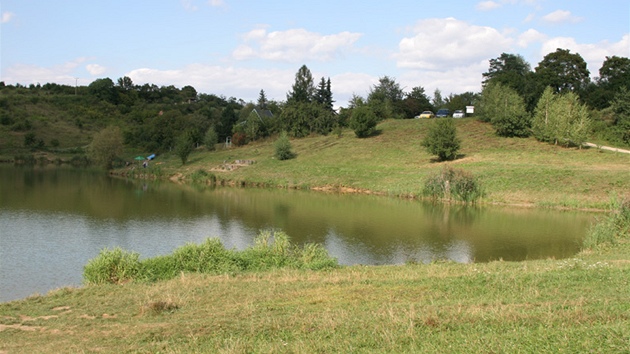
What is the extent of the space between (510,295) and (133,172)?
65.0 meters

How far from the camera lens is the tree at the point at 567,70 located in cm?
8494

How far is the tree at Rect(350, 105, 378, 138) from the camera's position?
74688mm

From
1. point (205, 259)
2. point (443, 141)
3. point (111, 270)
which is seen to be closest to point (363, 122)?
point (443, 141)

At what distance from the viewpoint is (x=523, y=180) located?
4644 centimetres

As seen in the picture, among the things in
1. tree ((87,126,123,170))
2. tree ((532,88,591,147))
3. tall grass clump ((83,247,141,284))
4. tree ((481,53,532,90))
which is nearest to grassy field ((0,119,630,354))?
tall grass clump ((83,247,141,284))

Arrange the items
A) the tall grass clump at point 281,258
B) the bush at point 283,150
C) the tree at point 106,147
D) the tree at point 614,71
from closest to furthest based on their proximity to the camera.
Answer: the tall grass clump at point 281,258, the bush at point 283,150, the tree at point 106,147, the tree at point 614,71

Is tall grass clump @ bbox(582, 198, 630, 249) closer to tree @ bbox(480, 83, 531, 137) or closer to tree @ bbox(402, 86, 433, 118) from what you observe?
tree @ bbox(480, 83, 531, 137)

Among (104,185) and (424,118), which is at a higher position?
(424,118)

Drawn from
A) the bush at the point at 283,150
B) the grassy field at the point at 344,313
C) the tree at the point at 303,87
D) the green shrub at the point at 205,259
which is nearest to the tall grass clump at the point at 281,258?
the green shrub at the point at 205,259

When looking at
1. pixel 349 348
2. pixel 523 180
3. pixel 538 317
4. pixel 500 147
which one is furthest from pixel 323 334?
pixel 500 147

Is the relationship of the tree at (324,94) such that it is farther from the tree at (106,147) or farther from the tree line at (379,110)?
the tree at (106,147)

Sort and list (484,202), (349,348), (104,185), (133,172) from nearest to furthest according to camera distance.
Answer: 1. (349,348)
2. (484,202)
3. (104,185)
4. (133,172)

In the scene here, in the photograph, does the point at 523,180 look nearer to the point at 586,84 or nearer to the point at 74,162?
the point at 586,84

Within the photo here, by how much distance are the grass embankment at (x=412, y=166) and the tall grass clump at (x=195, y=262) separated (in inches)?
1145
